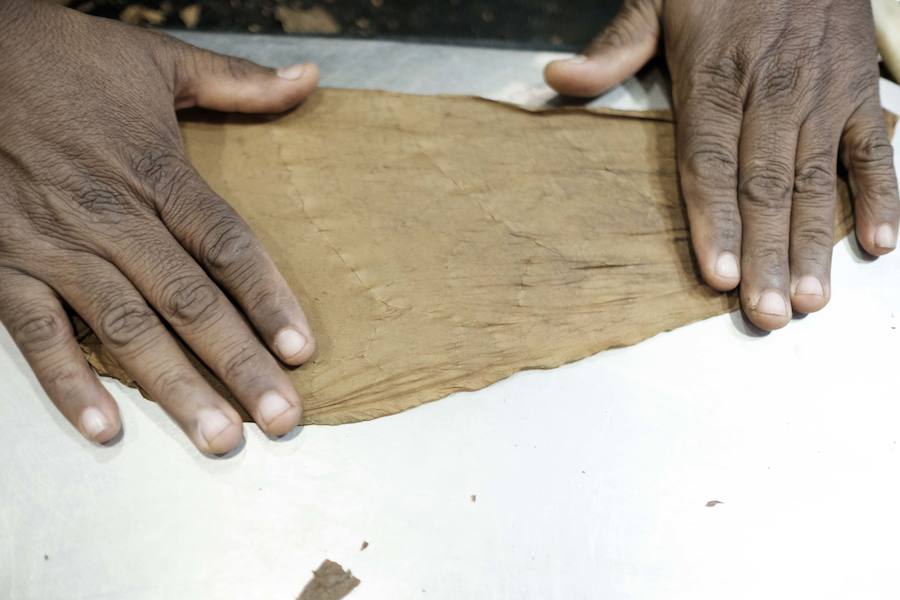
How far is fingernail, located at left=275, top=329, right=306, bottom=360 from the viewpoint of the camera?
876 millimetres

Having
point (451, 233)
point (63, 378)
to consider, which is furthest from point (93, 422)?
point (451, 233)

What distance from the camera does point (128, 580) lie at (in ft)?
2.56

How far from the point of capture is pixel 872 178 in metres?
1.06

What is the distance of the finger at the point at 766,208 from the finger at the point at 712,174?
0.01m

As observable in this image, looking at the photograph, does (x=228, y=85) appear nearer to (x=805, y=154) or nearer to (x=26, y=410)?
(x=26, y=410)

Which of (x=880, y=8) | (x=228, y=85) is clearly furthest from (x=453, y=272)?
(x=880, y=8)

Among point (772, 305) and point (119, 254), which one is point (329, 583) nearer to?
point (119, 254)

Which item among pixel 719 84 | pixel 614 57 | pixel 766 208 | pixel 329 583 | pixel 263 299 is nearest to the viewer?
pixel 329 583

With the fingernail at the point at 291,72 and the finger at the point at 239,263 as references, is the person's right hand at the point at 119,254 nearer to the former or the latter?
the finger at the point at 239,263

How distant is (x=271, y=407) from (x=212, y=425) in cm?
7

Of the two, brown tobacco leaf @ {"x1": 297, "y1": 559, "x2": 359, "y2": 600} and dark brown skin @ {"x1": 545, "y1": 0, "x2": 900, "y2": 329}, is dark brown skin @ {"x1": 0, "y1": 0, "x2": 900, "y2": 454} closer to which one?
dark brown skin @ {"x1": 545, "y1": 0, "x2": 900, "y2": 329}

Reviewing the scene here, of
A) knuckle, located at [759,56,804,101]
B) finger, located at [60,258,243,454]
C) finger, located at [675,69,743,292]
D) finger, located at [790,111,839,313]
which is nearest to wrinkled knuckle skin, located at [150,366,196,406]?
finger, located at [60,258,243,454]

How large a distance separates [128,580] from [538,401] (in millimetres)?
525

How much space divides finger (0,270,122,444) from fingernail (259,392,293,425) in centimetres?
Result: 19
